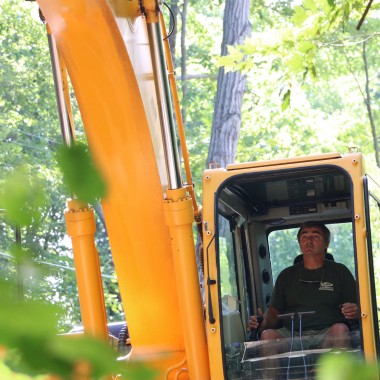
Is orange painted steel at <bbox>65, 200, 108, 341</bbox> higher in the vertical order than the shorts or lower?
higher

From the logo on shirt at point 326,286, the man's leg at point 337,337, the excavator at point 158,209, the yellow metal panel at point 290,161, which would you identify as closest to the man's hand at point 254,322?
the excavator at point 158,209

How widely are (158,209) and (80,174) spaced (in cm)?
557

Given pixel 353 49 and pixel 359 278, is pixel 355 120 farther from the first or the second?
pixel 359 278

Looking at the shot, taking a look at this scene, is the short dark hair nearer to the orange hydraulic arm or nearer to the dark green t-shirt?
the dark green t-shirt

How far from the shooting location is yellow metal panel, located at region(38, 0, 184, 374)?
598 centimetres

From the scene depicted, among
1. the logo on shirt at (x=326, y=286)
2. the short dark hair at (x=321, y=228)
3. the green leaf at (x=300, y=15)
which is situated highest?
the green leaf at (x=300, y=15)

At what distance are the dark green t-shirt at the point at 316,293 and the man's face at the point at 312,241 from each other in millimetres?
117

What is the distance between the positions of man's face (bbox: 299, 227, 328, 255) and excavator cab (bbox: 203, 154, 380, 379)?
0.20 metres

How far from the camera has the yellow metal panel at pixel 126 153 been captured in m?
5.98

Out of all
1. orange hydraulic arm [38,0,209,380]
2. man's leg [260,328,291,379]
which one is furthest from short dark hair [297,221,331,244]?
orange hydraulic arm [38,0,209,380]

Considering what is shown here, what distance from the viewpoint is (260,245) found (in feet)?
29.4

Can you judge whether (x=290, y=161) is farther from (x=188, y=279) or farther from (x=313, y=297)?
(x=313, y=297)

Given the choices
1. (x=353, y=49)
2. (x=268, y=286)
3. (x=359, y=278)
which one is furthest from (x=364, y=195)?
(x=353, y=49)

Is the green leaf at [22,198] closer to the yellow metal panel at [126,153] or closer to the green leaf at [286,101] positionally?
the yellow metal panel at [126,153]
